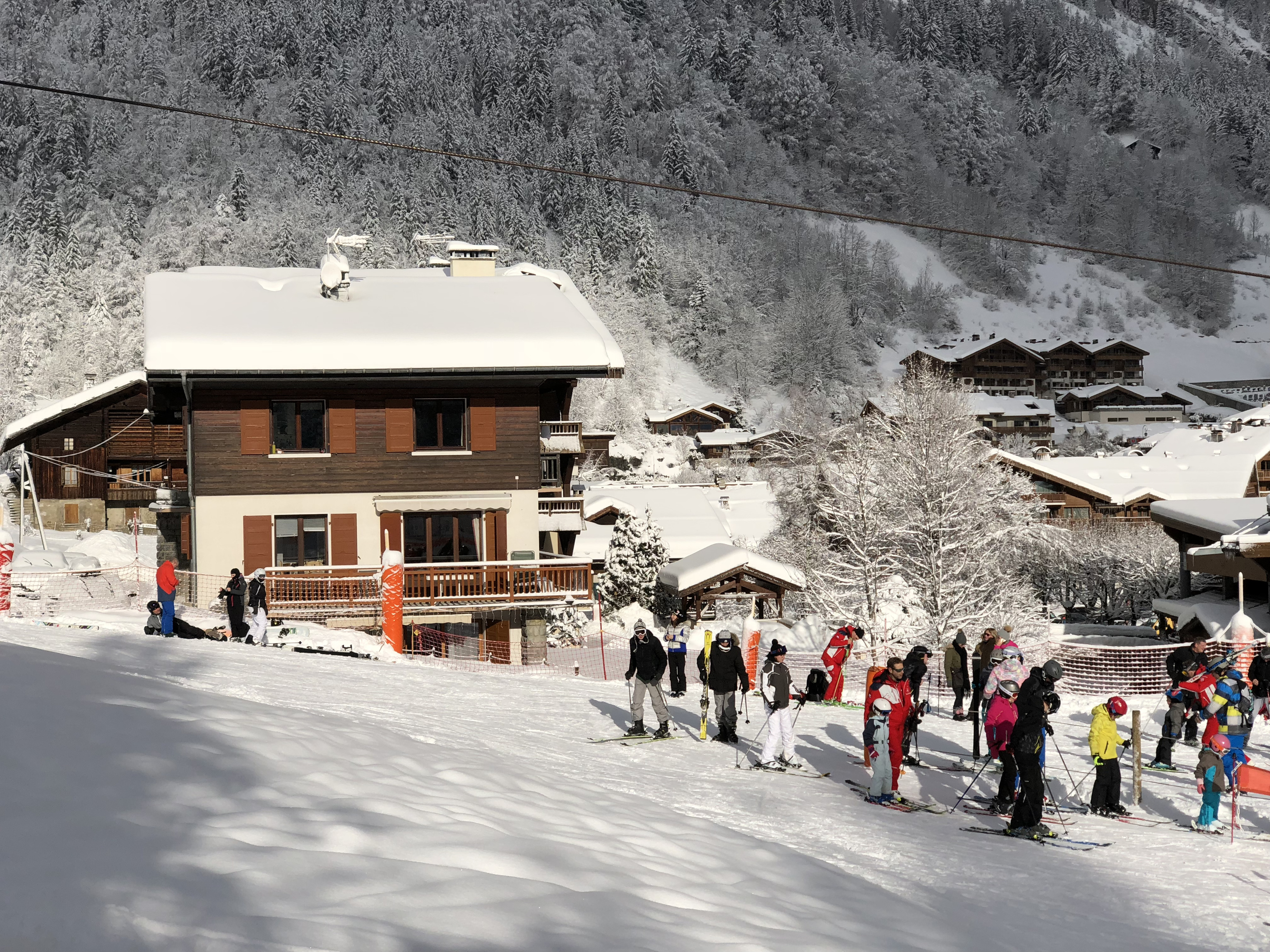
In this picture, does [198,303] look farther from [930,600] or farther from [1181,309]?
[1181,309]

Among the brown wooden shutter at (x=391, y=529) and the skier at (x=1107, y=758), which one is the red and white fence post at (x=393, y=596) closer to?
the brown wooden shutter at (x=391, y=529)

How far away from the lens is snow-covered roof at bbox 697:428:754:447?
97562 mm

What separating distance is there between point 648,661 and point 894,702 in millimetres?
3208

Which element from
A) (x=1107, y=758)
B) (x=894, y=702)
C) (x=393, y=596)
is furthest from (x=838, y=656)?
(x=393, y=596)

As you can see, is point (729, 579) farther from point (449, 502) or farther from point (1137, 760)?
point (1137, 760)

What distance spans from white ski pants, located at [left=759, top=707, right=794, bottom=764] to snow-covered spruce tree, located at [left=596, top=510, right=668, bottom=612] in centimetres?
2771

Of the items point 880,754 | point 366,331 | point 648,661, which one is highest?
point 366,331

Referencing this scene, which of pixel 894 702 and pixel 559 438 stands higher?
pixel 559 438

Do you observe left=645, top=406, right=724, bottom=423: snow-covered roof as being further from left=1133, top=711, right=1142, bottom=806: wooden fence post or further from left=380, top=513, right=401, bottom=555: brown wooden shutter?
left=1133, top=711, right=1142, bottom=806: wooden fence post

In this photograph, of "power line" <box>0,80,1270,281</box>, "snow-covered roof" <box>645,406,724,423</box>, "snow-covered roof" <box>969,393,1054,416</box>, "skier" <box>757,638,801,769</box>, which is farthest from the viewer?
"snow-covered roof" <box>645,406,724,423</box>

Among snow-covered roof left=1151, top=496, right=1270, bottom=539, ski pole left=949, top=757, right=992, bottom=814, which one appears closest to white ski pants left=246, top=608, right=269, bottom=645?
ski pole left=949, top=757, right=992, bottom=814

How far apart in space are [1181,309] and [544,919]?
626 feet

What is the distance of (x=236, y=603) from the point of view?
19.4 meters

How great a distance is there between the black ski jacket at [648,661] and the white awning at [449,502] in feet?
38.1
